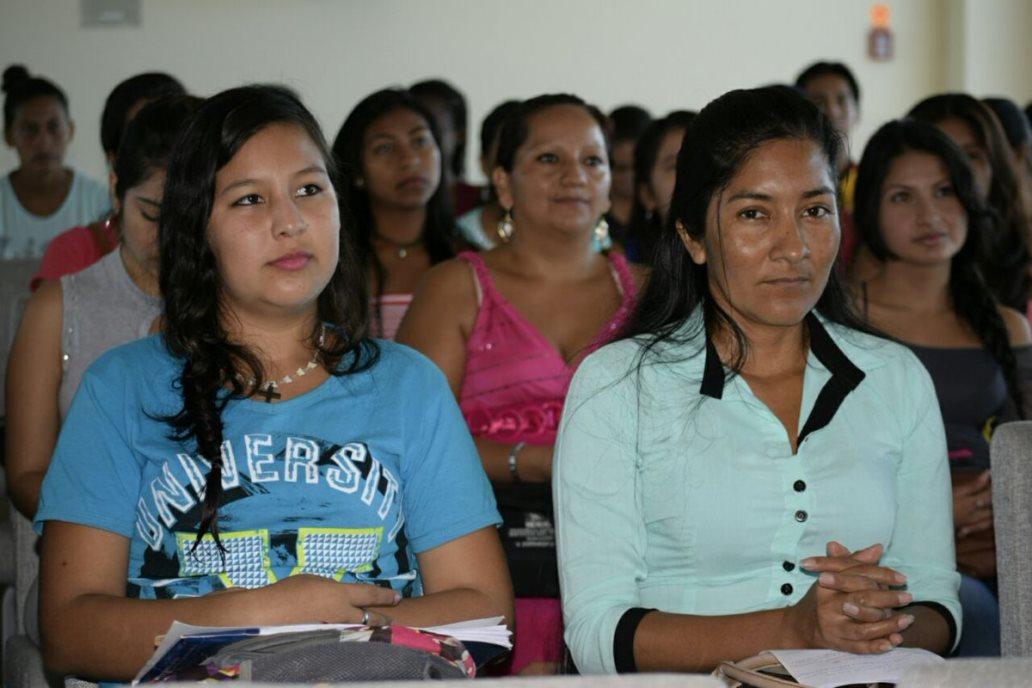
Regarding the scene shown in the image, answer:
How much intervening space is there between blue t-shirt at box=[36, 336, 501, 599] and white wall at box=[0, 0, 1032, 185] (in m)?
5.52

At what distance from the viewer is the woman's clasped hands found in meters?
1.72

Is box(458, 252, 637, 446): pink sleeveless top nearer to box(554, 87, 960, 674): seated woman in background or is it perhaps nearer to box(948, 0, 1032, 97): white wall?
box(554, 87, 960, 674): seated woman in background

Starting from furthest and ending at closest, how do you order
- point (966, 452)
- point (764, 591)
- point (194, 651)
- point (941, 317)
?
point (941, 317)
point (966, 452)
point (764, 591)
point (194, 651)

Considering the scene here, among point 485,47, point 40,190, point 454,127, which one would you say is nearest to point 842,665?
point 454,127

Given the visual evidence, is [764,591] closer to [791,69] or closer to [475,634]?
[475,634]

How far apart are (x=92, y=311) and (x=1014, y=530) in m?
1.76

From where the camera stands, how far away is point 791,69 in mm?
7758

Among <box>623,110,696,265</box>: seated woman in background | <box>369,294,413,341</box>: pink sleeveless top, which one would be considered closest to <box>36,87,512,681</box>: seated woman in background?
<box>369,294,413,341</box>: pink sleeveless top

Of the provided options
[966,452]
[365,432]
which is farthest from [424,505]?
[966,452]

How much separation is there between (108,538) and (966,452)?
1.87 metres

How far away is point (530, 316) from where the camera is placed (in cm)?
306

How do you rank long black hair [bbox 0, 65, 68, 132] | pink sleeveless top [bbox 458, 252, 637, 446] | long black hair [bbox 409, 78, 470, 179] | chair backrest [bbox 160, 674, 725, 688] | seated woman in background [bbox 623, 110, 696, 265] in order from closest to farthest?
chair backrest [bbox 160, 674, 725, 688] → pink sleeveless top [bbox 458, 252, 637, 446] → seated woman in background [bbox 623, 110, 696, 265] → long black hair [bbox 409, 78, 470, 179] → long black hair [bbox 0, 65, 68, 132]

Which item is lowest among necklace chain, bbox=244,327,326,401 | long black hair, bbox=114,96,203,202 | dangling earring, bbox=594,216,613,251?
necklace chain, bbox=244,327,326,401

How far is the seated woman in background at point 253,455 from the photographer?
70.5 inches
